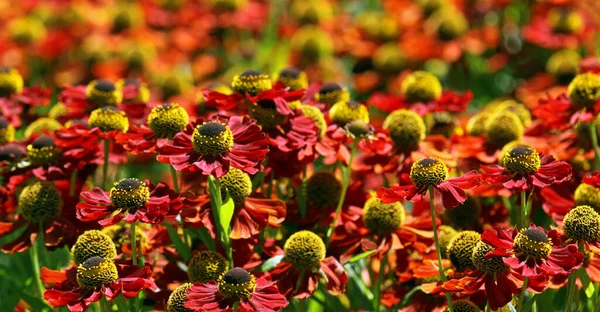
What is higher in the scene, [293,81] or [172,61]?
[293,81]

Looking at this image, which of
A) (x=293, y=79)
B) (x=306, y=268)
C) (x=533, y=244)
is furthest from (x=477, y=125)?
(x=533, y=244)

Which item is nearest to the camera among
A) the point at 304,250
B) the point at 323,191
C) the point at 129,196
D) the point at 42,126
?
the point at 129,196

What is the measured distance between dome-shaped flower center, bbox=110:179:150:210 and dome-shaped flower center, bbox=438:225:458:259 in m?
0.61

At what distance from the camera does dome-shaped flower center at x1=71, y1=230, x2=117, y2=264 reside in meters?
1.85

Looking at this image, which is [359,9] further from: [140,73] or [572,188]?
[572,188]

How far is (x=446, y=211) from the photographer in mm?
2256

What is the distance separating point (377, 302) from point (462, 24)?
6.71ft

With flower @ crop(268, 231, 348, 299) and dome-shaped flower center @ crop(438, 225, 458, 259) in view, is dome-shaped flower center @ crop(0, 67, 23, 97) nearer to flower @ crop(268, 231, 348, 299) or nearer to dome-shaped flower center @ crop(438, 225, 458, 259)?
flower @ crop(268, 231, 348, 299)

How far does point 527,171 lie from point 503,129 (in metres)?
0.47

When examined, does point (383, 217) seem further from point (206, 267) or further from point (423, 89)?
point (423, 89)

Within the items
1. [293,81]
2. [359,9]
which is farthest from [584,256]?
[359,9]

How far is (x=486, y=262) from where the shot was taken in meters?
1.77

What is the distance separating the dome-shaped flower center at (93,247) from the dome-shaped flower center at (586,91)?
1.08 meters

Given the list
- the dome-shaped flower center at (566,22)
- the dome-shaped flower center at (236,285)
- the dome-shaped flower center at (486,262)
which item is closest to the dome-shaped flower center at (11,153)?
the dome-shaped flower center at (236,285)
